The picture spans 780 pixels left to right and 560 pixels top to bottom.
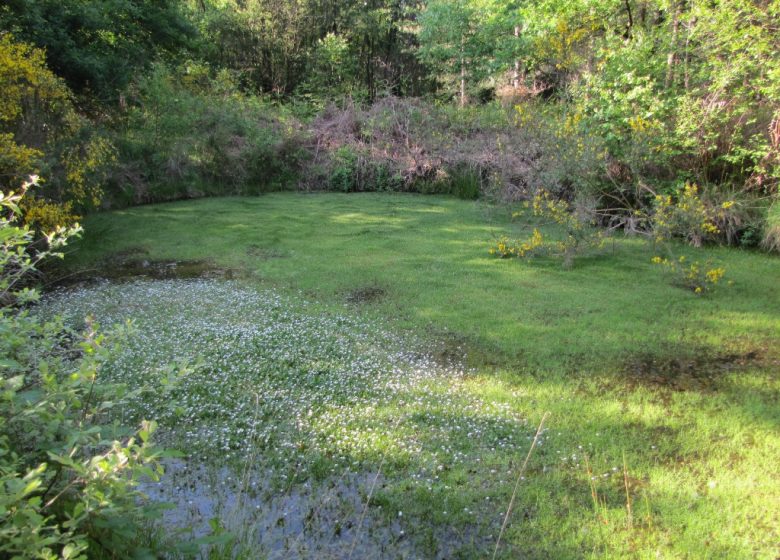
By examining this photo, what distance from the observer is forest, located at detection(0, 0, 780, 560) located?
8.11ft

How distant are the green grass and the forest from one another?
0.09ft

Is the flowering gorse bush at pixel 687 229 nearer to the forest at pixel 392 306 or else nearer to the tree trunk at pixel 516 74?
the forest at pixel 392 306

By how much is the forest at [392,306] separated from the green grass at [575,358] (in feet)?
0.09

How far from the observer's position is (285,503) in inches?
111

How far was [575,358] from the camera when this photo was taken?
447cm

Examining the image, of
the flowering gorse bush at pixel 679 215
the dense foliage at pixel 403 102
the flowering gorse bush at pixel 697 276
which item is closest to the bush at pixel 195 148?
the dense foliage at pixel 403 102

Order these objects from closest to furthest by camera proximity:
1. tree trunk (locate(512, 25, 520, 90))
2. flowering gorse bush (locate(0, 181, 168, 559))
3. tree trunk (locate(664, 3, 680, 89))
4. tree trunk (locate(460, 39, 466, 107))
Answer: flowering gorse bush (locate(0, 181, 168, 559))
tree trunk (locate(664, 3, 680, 89))
tree trunk (locate(512, 25, 520, 90))
tree trunk (locate(460, 39, 466, 107))

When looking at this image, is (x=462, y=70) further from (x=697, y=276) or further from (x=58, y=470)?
(x=58, y=470)

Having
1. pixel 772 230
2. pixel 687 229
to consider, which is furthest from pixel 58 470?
pixel 772 230

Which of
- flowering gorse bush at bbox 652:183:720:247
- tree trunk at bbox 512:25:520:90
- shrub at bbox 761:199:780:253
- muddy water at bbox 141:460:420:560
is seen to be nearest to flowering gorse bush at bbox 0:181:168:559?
muddy water at bbox 141:460:420:560

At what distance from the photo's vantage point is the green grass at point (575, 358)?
2.69 m

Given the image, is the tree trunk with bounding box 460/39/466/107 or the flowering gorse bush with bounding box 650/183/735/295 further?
the tree trunk with bounding box 460/39/466/107

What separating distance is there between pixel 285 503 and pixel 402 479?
2.16 feet

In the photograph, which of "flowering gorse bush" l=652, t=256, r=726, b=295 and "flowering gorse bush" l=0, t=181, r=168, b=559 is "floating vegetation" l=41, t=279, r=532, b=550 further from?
"flowering gorse bush" l=652, t=256, r=726, b=295
